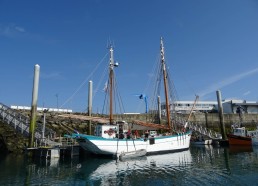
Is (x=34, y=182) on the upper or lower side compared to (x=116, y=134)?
lower

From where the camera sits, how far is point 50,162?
31047mm

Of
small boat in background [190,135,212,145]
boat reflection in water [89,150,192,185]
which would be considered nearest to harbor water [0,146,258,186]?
boat reflection in water [89,150,192,185]

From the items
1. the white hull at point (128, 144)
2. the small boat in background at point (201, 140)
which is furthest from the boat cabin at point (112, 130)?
the small boat in background at point (201, 140)

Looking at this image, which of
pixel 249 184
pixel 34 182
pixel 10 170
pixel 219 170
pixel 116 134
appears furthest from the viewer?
pixel 116 134

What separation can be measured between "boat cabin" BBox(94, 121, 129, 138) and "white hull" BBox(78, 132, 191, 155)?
1.65 m

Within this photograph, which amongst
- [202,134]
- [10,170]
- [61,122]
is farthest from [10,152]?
[202,134]

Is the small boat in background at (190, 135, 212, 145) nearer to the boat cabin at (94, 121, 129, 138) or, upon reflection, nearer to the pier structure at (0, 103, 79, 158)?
the boat cabin at (94, 121, 129, 138)

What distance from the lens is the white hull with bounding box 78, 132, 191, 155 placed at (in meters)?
33.5

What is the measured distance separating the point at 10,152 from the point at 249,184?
3458cm

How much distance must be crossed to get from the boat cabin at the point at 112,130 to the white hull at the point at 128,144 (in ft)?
5.42

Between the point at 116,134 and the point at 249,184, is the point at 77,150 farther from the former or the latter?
the point at 249,184

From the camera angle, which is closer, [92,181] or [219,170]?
[92,181]

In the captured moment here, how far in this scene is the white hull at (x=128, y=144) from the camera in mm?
33531

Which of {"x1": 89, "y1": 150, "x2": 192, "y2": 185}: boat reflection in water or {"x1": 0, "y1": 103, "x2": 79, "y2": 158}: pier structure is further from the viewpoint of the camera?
{"x1": 0, "y1": 103, "x2": 79, "y2": 158}: pier structure
